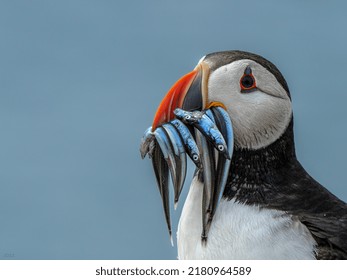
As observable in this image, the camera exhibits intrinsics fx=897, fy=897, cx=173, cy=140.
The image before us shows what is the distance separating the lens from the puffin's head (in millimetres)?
7082

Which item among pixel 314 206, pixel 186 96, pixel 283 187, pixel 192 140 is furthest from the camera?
pixel 283 187

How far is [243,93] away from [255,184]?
2.45 feet

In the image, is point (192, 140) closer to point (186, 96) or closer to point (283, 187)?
point (186, 96)

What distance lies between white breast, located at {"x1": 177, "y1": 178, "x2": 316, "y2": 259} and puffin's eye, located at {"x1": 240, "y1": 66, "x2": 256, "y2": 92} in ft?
3.00

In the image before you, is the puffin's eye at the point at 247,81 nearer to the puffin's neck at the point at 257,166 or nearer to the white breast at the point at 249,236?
the puffin's neck at the point at 257,166

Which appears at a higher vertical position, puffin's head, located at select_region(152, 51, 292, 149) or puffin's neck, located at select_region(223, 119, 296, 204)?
puffin's head, located at select_region(152, 51, 292, 149)

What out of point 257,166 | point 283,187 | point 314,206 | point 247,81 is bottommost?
point 314,206

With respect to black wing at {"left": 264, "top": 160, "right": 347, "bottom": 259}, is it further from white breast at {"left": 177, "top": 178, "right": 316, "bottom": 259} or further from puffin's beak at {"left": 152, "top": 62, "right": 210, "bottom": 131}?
puffin's beak at {"left": 152, "top": 62, "right": 210, "bottom": 131}

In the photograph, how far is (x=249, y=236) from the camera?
271 inches

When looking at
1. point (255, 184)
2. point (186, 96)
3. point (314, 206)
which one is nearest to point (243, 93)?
point (186, 96)

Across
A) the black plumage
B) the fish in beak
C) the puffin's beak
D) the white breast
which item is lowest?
the white breast

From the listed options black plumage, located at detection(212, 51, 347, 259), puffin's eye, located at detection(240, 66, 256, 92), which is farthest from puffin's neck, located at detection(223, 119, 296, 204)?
puffin's eye, located at detection(240, 66, 256, 92)
